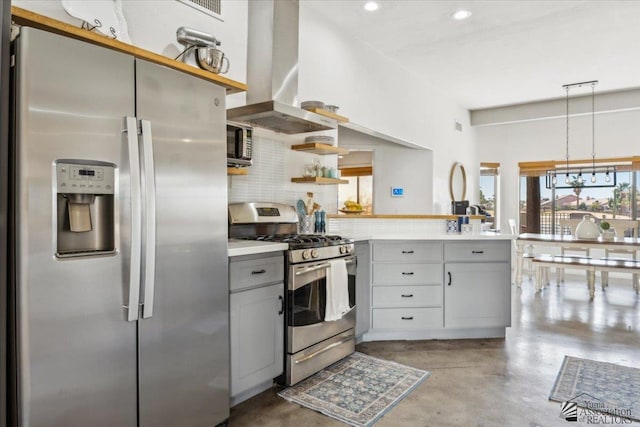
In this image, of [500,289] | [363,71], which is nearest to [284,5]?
[363,71]

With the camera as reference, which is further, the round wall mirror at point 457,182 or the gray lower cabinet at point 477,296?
the round wall mirror at point 457,182

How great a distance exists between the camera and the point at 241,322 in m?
2.28

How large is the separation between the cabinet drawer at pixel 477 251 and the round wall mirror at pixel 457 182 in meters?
2.98

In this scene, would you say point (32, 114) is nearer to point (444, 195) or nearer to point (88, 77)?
point (88, 77)

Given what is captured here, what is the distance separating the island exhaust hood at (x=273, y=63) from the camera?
2.99 m

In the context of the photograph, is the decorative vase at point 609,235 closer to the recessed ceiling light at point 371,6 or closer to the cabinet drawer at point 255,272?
the recessed ceiling light at point 371,6

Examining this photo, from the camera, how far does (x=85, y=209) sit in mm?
1609

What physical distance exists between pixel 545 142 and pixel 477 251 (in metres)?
4.88

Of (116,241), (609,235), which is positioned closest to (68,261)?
(116,241)

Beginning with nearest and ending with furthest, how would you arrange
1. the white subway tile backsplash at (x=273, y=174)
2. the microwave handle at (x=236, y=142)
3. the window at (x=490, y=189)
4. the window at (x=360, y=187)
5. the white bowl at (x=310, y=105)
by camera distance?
the microwave handle at (x=236, y=142) → the white subway tile backsplash at (x=273, y=174) → the white bowl at (x=310, y=105) → the window at (x=490, y=189) → the window at (x=360, y=187)

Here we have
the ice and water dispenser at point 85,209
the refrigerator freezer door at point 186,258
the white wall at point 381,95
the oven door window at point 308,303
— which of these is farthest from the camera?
the white wall at point 381,95

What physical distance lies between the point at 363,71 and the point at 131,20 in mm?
2626

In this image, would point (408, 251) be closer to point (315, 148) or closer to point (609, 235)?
point (315, 148)

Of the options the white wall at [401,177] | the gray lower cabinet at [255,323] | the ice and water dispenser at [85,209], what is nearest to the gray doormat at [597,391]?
the gray lower cabinet at [255,323]
